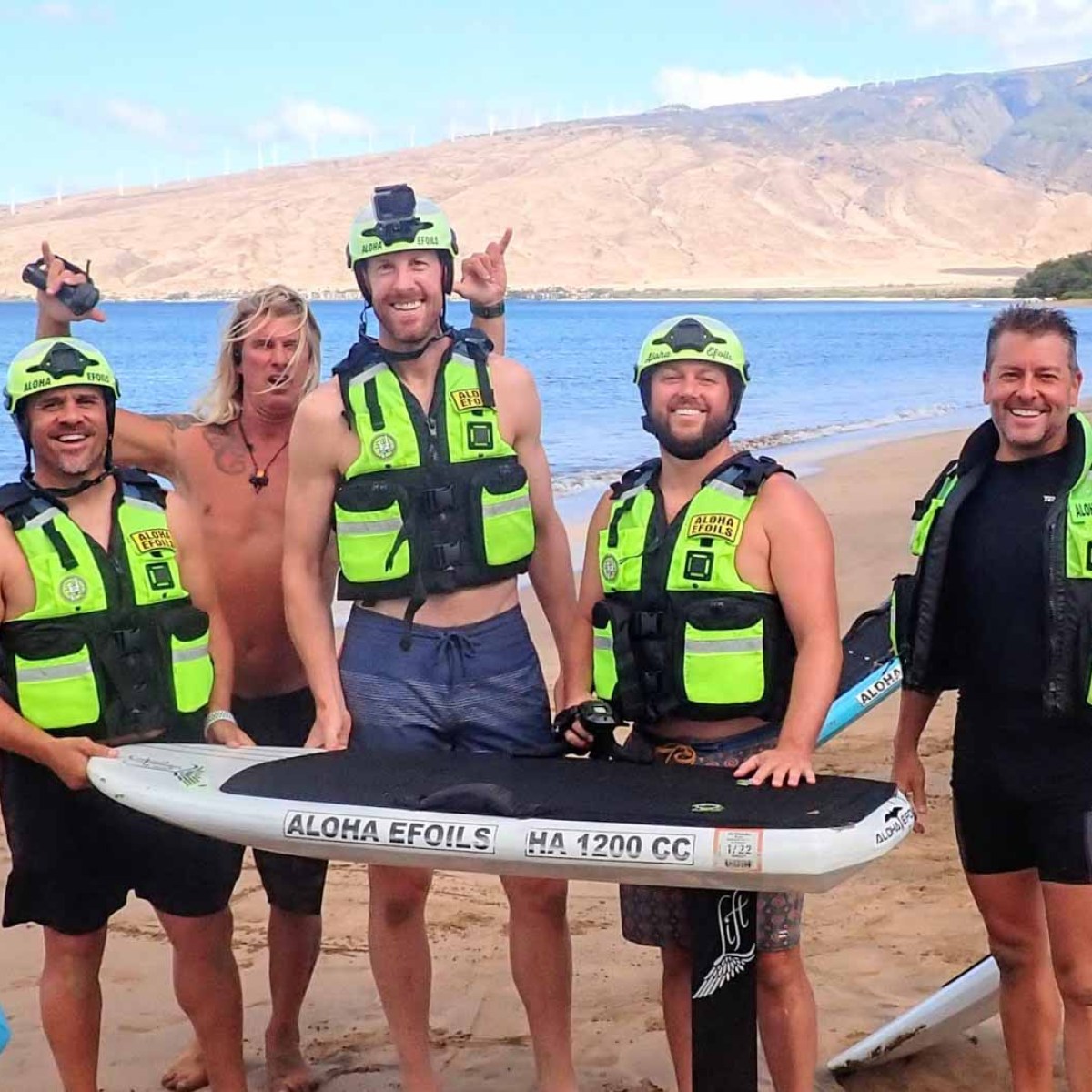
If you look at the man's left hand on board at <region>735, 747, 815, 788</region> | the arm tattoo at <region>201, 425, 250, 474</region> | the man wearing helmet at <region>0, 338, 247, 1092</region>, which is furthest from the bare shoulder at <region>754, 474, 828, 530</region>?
the arm tattoo at <region>201, 425, 250, 474</region>

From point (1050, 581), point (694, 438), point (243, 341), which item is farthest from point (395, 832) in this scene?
point (243, 341)

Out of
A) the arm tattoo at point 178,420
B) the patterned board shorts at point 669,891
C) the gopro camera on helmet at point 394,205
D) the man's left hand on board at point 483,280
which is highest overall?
the gopro camera on helmet at point 394,205

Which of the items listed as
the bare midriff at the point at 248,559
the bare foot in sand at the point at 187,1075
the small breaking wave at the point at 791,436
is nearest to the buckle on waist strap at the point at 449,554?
the bare midriff at the point at 248,559

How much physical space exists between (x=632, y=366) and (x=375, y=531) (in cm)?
3271

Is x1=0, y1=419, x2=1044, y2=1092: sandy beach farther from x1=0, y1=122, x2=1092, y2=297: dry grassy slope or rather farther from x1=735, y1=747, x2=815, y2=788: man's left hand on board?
x1=0, y1=122, x2=1092, y2=297: dry grassy slope

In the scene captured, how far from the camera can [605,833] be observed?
10.3 feet

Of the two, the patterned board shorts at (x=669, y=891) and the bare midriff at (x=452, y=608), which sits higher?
the bare midriff at (x=452, y=608)

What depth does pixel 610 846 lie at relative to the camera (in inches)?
122

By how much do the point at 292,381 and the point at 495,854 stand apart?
1.71 m

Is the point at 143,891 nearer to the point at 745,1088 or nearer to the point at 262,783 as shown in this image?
the point at 262,783

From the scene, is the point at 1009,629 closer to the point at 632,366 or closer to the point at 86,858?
the point at 86,858

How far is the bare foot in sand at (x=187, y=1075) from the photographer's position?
4.29 metres

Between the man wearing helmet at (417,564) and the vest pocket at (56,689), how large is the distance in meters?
0.60

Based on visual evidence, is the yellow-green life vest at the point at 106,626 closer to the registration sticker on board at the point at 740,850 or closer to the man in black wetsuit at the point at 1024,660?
the registration sticker on board at the point at 740,850
